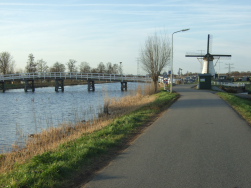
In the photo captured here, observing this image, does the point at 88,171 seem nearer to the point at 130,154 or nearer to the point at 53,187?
the point at 53,187

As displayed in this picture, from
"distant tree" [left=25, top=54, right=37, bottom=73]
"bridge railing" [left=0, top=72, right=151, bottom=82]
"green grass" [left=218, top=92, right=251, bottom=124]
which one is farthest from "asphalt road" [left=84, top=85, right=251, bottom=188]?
"distant tree" [left=25, top=54, right=37, bottom=73]

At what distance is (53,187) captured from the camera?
16.7ft

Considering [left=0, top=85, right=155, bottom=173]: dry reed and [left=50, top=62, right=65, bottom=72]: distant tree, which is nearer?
[left=0, top=85, right=155, bottom=173]: dry reed

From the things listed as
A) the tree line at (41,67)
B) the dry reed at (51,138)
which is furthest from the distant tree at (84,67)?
the dry reed at (51,138)

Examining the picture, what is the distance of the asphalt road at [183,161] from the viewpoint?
525cm

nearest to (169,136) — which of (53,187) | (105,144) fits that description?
(105,144)

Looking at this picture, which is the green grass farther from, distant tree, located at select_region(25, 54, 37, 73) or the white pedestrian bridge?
distant tree, located at select_region(25, 54, 37, 73)

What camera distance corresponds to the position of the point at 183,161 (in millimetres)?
6520

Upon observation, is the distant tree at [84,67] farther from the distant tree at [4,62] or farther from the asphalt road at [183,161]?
the asphalt road at [183,161]

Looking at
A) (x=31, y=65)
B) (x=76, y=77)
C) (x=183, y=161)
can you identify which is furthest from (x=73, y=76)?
(x=183, y=161)

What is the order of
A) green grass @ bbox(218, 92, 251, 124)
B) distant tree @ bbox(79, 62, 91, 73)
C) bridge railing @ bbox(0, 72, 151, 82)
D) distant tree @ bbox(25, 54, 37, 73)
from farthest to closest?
distant tree @ bbox(79, 62, 91, 73) < distant tree @ bbox(25, 54, 37, 73) < bridge railing @ bbox(0, 72, 151, 82) < green grass @ bbox(218, 92, 251, 124)

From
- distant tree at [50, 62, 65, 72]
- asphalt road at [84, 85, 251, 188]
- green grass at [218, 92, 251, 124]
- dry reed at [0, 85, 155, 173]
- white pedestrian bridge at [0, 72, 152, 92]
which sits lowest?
dry reed at [0, 85, 155, 173]

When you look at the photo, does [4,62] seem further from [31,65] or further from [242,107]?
[242,107]

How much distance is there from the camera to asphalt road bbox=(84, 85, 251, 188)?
5.25m
